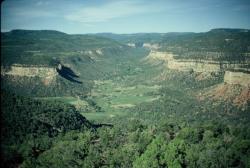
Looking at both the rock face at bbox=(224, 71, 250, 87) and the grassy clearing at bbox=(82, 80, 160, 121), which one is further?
the grassy clearing at bbox=(82, 80, 160, 121)

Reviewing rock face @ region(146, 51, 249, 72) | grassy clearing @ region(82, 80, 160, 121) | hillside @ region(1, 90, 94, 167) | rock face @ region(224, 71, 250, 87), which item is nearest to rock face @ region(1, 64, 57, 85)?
grassy clearing @ region(82, 80, 160, 121)

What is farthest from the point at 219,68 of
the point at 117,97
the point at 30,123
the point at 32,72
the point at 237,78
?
the point at 30,123

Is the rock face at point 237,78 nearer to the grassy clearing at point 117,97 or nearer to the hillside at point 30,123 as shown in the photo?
the grassy clearing at point 117,97

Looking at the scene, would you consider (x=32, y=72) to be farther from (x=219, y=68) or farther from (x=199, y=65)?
(x=219, y=68)

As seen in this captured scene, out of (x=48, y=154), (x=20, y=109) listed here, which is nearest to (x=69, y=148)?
(x=48, y=154)

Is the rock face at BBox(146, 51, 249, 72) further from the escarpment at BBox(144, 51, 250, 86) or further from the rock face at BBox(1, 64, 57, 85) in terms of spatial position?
the rock face at BBox(1, 64, 57, 85)

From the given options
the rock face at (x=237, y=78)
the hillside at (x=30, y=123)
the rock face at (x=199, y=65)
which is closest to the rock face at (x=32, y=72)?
the rock face at (x=199, y=65)
